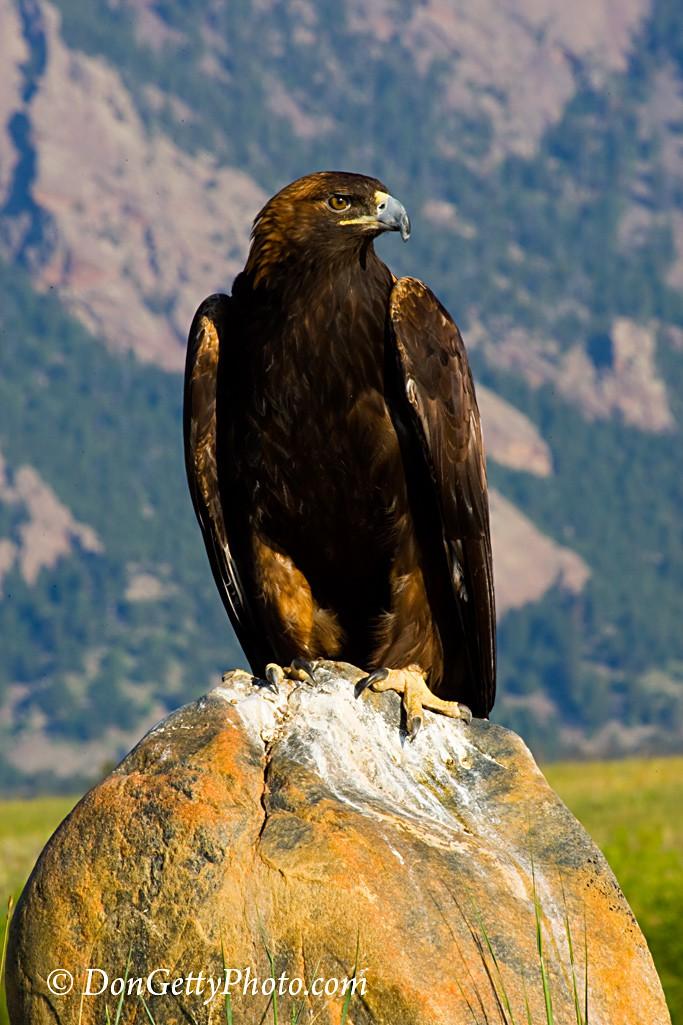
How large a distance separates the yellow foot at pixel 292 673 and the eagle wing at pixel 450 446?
117 cm

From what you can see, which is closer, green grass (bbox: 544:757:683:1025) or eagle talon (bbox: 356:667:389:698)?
eagle talon (bbox: 356:667:389:698)

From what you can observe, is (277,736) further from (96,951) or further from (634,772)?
(634,772)

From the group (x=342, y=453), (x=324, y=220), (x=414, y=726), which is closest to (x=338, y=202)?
(x=324, y=220)

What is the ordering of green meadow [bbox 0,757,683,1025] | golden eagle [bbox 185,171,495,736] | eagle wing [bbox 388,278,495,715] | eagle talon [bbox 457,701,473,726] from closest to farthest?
eagle talon [bbox 457,701,473,726], golden eagle [bbox 185,171,495,736], eagle wing [bbox 388,278,495,715], green meadow [bbox 0,757,683,1025]

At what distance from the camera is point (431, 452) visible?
7.75 meters

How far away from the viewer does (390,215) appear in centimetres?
767

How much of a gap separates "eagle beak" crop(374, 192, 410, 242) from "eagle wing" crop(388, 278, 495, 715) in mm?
313

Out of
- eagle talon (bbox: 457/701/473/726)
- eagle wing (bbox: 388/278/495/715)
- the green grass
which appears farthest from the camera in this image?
the green grass

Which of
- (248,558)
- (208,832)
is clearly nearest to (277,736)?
(208,832)

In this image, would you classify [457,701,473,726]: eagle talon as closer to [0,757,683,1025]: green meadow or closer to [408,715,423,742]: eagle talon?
[408,715,423,742]: eagle talon

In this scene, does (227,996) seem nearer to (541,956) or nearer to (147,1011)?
(147,1011)

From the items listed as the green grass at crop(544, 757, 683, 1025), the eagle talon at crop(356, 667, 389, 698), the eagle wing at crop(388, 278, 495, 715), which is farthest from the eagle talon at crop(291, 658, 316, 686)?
the green grass at crop(544, 757, 683, 1025)

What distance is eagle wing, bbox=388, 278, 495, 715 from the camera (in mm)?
7723

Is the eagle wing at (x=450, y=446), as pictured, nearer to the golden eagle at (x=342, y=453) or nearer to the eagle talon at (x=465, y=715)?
the golden eagle at (x=342, y=453)
